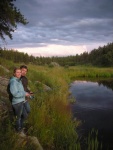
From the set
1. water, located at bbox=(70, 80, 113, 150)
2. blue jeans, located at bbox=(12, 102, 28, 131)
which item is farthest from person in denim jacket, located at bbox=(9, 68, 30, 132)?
water, located at bbox=(70, 80, 113, 150)

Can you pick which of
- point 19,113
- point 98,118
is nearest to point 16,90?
point 19,113

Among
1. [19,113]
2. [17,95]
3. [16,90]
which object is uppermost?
[16,90]

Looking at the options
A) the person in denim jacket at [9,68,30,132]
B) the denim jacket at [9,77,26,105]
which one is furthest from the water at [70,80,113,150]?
the denim jacket at [9,77,26,105]

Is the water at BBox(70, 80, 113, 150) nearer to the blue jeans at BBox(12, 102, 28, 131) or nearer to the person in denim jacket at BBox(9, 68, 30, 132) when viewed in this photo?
the blue jeans at BBox(12, 102, 28, 131)

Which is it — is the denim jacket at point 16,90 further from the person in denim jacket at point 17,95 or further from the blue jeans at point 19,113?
the blue jeans at point 19,113

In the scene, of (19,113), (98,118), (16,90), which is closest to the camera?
(16,90)

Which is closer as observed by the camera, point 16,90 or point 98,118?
point 16,90

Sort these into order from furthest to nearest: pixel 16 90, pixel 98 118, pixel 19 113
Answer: pixel 98 118
pixel 19 113
pixel 16 90

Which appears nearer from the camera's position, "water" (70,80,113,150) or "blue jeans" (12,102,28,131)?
"blue jeans" (12,102,28,131)

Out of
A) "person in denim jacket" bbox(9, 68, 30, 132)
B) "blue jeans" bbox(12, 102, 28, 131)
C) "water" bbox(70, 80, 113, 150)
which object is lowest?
"water" bbox(70, 80, 113, 150)

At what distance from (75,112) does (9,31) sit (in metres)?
5.98

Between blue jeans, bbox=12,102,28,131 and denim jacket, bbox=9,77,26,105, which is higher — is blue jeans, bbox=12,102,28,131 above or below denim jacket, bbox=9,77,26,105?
below

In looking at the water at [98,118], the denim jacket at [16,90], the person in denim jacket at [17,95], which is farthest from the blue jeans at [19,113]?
the water at [98,118]

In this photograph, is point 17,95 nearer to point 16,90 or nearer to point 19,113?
point 16,90
